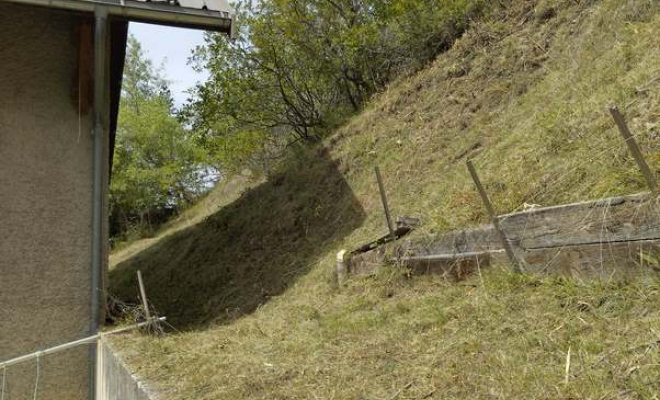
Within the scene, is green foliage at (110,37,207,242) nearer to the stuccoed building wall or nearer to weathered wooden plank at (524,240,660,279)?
the stuccoed building wall

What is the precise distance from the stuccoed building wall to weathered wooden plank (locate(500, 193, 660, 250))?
4.22 m

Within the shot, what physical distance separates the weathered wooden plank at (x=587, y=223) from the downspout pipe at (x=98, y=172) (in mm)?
4019

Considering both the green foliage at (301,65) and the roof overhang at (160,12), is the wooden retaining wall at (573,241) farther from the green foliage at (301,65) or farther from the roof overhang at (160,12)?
the green foliage at (301,65)

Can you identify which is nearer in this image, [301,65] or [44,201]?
[44,201]

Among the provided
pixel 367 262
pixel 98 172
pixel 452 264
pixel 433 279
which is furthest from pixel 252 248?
pixel 452 264

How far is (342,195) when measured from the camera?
7746mm

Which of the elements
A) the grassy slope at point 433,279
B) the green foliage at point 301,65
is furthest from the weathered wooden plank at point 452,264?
the green foliage at point 301,65

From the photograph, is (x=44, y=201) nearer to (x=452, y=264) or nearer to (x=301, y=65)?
(x=452, y=264)

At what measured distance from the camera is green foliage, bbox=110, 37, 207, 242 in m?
19.6

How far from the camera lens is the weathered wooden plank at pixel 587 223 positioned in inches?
103

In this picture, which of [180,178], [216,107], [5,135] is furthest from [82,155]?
[180,178]

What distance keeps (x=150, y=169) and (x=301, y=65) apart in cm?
1034

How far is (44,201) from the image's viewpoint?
219 inches

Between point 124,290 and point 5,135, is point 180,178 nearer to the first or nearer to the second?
point 124,290
